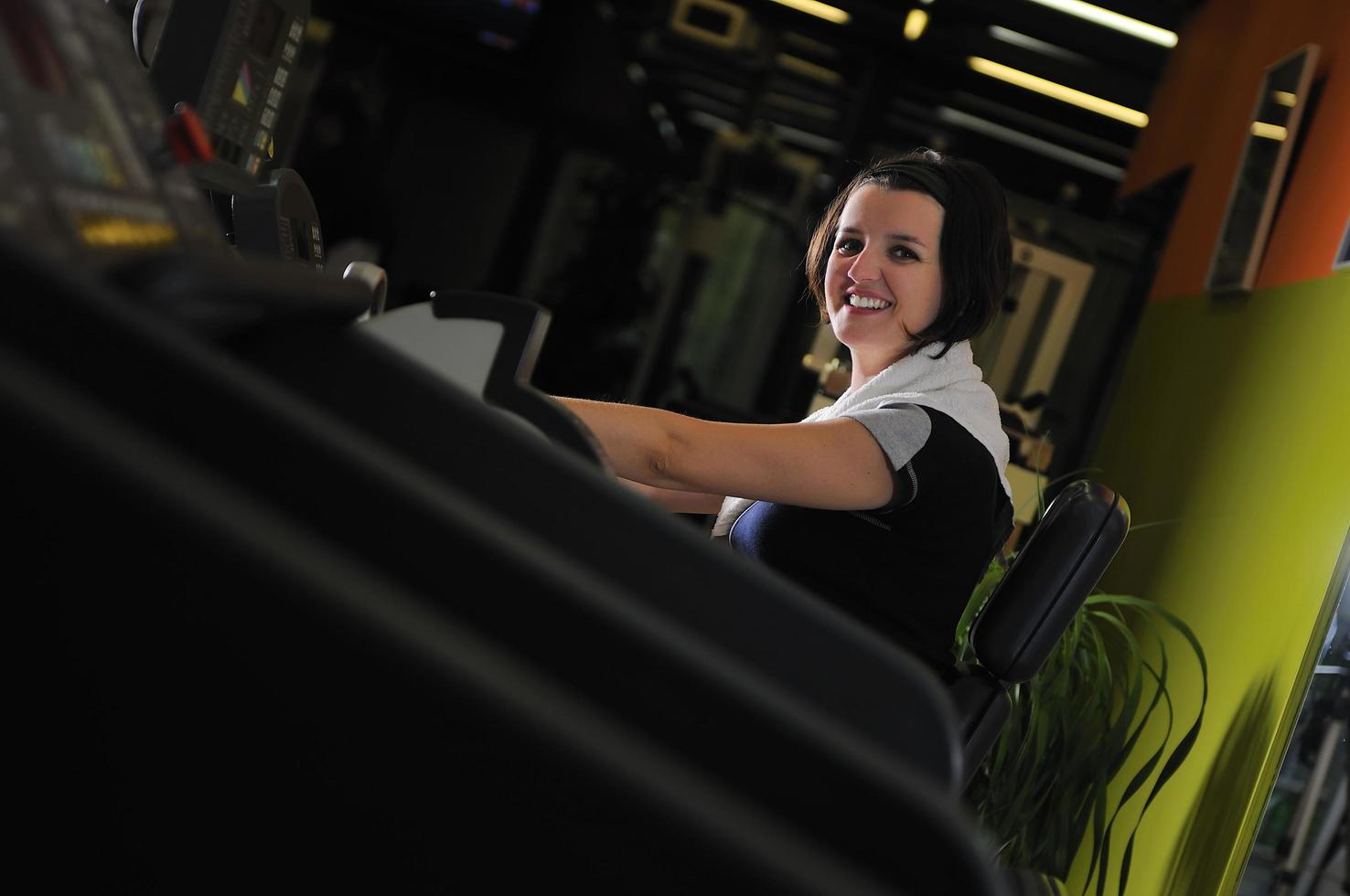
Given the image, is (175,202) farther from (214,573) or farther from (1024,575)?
(1024,575)

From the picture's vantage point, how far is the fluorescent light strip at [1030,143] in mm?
7805

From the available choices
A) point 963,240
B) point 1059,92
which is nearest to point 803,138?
point 1059,92

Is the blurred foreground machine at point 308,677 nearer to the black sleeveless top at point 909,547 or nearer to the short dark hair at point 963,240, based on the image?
the black sleeveless top at point 909,547

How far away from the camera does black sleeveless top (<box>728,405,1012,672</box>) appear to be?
1.70 metres

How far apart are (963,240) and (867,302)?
0.16 meters

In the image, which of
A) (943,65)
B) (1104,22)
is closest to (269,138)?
(1104,22)

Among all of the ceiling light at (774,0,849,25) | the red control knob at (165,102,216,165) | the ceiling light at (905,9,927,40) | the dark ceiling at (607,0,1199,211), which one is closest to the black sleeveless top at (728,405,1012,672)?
the red control knob at (165,102,216,165)

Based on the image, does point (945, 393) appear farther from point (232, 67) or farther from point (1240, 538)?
point (1240, 538)

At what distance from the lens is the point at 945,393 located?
175 cm

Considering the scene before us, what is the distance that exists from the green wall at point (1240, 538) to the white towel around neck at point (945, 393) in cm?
92

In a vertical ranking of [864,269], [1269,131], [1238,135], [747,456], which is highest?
[1238,135]

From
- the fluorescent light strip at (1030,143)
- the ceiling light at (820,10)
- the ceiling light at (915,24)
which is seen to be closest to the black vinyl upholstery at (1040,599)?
the ceiling light at (915,24)

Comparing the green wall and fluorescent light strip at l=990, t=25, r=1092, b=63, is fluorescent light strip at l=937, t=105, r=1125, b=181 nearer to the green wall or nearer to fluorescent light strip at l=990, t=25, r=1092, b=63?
fluorescent light strip at l=990, t=25, r=1092, b=63

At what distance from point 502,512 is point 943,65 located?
689cm
